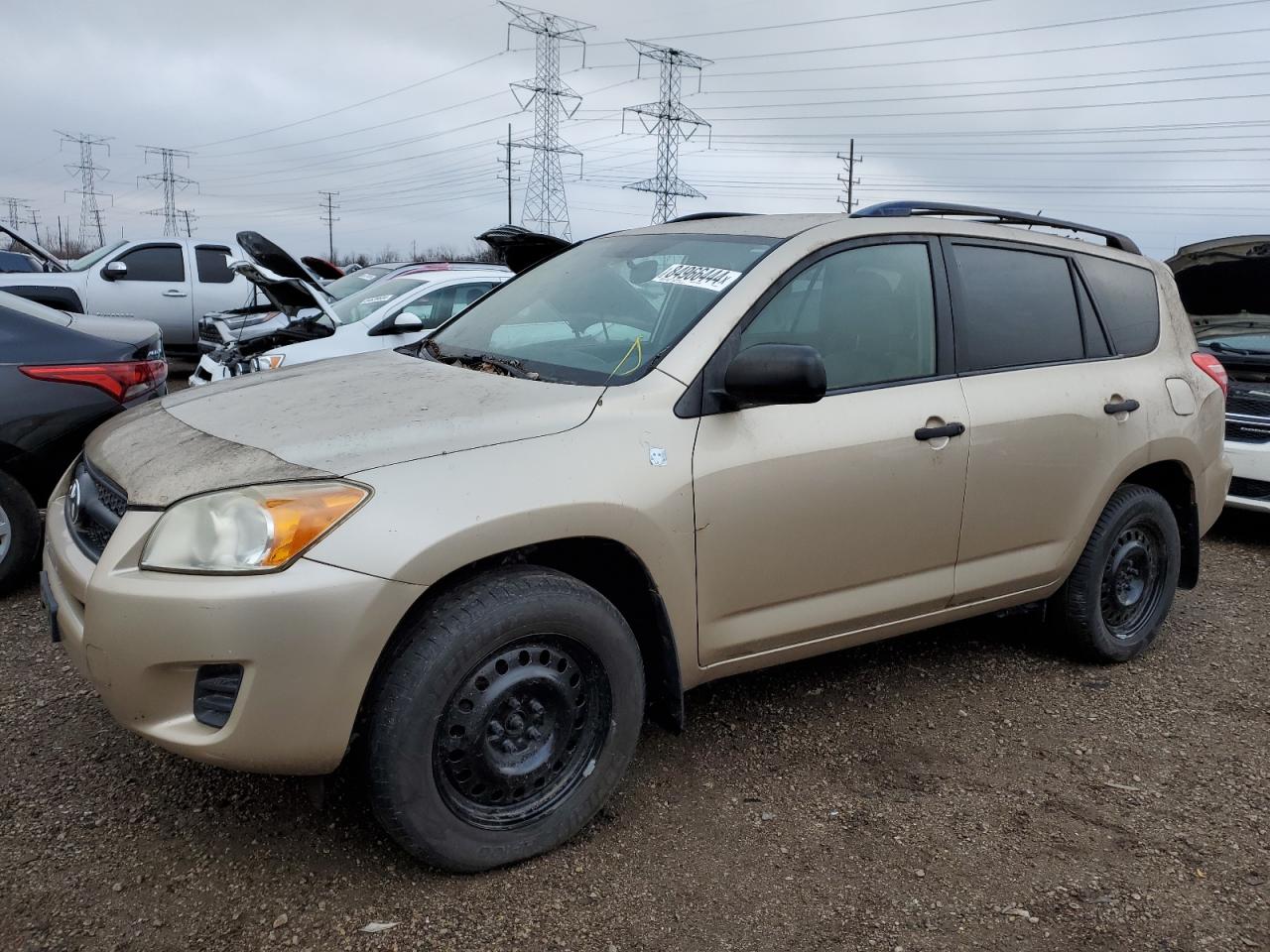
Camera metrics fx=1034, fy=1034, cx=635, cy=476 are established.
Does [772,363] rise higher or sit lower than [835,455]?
higher

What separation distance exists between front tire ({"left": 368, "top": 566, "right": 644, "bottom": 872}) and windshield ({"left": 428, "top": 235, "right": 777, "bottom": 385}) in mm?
748

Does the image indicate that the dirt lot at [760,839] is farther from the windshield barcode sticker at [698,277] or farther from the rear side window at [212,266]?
the rear side window at [212,266]

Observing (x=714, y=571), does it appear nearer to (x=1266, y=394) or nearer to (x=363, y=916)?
(x=363, y=916)

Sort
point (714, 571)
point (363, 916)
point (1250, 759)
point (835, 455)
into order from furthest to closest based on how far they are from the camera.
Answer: point (1250, 759), point (835, 455), point (714, 571), point (363, 916)

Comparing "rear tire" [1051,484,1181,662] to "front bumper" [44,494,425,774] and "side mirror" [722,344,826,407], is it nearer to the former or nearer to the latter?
"side mirror" [722,344,826,407]

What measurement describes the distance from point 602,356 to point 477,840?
142cm

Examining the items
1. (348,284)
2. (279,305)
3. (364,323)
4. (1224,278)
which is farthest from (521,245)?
(348,284)

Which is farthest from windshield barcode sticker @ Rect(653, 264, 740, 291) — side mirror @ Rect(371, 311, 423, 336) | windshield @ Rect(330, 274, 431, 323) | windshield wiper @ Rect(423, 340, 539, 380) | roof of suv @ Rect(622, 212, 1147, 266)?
windshield @ Rect(330, 274, 431, 323)

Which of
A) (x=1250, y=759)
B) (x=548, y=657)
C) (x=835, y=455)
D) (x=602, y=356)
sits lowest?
(x=1250, y=759)

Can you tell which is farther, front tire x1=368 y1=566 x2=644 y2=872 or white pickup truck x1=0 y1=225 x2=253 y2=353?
white pickup truck x1=0 y1=225 x2=253 y2=353

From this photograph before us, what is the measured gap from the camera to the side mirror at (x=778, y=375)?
2791 millimetres

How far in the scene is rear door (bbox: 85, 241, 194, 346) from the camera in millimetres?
12336

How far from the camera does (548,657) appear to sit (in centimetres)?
271

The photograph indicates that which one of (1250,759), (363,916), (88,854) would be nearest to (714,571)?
(363,916)
